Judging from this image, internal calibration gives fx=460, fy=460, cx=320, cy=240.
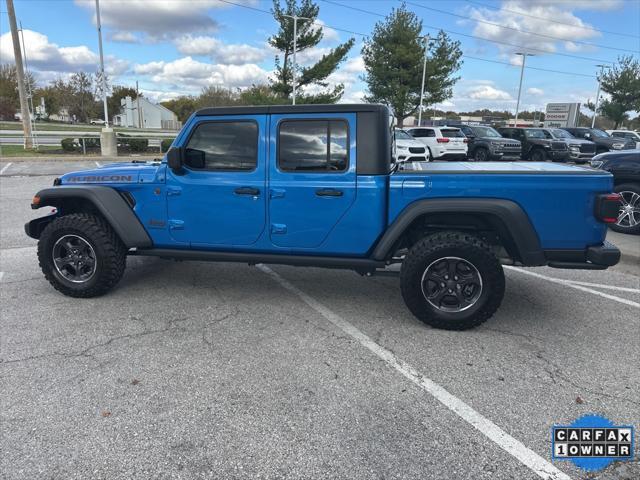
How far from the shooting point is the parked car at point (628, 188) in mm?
7238

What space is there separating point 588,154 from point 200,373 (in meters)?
21.9

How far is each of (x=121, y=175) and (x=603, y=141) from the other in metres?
25.3

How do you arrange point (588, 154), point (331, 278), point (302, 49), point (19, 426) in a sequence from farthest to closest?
1. point (302, 49)
2. point (588, 154)
3. point (331, 278)
4. point (19, 426)

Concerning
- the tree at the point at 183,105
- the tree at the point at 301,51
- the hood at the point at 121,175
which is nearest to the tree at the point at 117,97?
the tree at the point at 183,105

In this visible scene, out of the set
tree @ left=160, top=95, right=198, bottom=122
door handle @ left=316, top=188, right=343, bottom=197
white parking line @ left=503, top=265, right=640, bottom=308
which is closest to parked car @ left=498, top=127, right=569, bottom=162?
white parking line @ left=503, top=265, right=640, bottom=308

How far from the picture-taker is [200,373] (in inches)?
126

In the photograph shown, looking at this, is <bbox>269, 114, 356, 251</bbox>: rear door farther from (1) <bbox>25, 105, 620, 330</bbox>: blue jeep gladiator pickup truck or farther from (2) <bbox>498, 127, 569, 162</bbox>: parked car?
(2) <bbox>498, 127, 569, 162</bbox>: parked car

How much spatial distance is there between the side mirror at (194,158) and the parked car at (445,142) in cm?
1512

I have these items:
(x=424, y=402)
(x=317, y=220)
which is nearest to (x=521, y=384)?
(x=424, y=402)

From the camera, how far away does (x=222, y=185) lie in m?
4.14

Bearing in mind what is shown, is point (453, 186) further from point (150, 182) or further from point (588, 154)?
point (588, 154)

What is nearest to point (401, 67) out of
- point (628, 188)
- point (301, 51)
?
point (301, 51)

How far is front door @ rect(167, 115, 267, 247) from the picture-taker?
4.10m

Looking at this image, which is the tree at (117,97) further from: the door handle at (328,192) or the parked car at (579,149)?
the door handle at (328,192)
